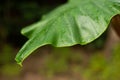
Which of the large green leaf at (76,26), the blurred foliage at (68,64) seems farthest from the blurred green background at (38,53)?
the large green leaf at (76,26)

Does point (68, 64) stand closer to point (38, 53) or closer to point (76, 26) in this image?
point (38, 53)

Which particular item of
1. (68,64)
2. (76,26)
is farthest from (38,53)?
(76,26)

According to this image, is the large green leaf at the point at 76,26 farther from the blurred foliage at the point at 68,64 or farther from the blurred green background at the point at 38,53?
the blurred green background at the point at 38,53

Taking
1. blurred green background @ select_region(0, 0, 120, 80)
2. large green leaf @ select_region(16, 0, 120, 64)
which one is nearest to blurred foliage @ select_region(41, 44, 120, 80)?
blurred green background @ select_region(0, 0, 120, 80)

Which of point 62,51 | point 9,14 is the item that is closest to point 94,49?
point 62,51

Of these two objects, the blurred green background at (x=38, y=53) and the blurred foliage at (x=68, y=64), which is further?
the blurred green background at (x=38, y=53)

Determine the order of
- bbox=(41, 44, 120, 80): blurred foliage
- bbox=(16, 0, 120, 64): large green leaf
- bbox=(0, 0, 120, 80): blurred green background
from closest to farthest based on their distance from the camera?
bbox=(16, 0, 120, 64): large green leaf → bbox=(41, 44, 120, 80): blurred foliage → bbox=(0, 0, 120, 80): blurred green background

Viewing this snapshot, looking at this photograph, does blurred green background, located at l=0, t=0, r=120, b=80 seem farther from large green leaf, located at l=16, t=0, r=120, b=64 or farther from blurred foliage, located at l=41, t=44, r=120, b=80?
large green leaf, located at l=16, t=0, r=120, b=64
